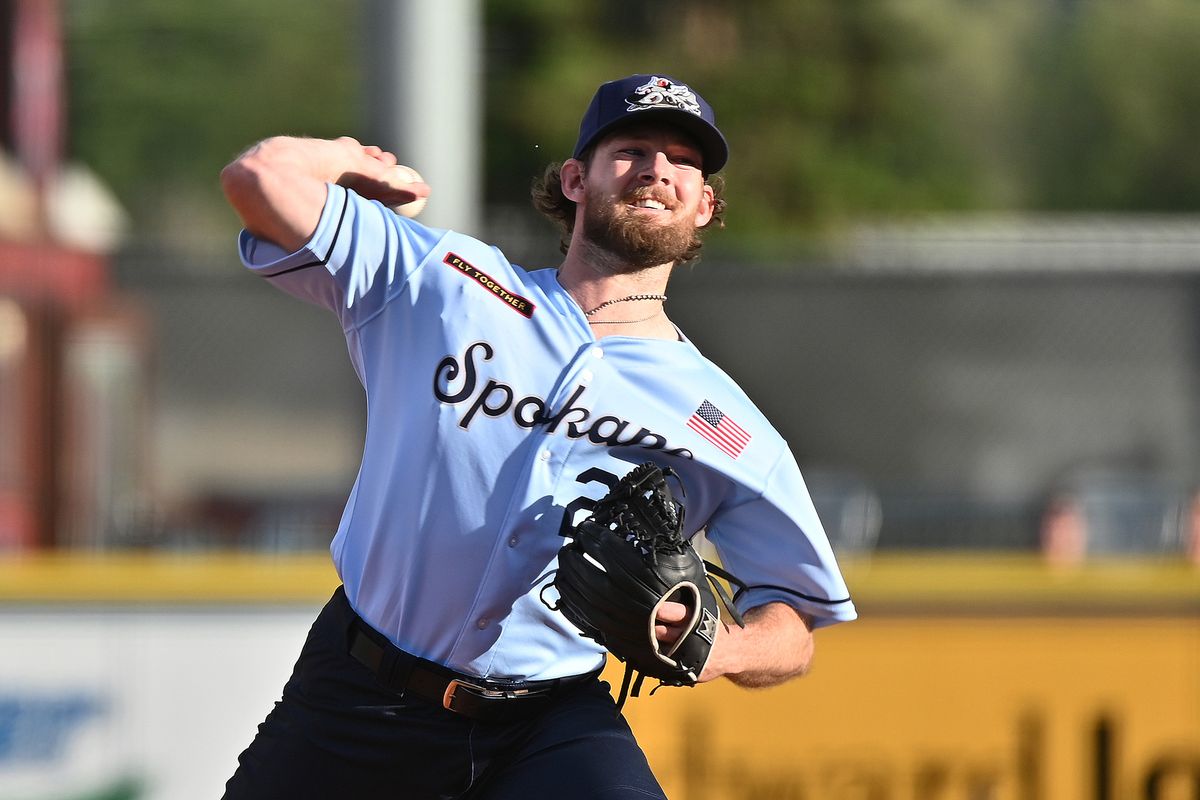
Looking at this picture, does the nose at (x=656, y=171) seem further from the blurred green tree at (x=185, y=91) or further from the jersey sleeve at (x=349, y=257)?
the blurred green tree at (x=185, y=91)

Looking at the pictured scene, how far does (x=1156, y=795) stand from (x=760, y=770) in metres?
1.44

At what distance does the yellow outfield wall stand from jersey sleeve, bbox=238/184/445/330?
300 cm

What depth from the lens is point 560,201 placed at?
381cm

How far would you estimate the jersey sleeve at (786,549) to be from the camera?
11.5 ft

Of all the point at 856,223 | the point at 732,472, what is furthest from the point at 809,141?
the point at 732,472

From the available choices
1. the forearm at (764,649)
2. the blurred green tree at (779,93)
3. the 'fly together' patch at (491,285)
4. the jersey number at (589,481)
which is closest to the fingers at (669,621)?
the forearm at (764,649)

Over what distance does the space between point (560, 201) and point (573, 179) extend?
27 centimetres

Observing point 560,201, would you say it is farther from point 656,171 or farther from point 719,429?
point 719,429

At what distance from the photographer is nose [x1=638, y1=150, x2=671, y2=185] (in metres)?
3.39

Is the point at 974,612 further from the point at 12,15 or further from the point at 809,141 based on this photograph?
the point at 809,141

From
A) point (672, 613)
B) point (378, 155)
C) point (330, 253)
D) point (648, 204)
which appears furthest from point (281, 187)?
point (672, 613)

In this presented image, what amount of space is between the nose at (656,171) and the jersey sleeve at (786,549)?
0.63 meters

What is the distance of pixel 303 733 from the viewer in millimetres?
3430

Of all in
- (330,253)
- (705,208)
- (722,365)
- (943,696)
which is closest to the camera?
(330,253)
